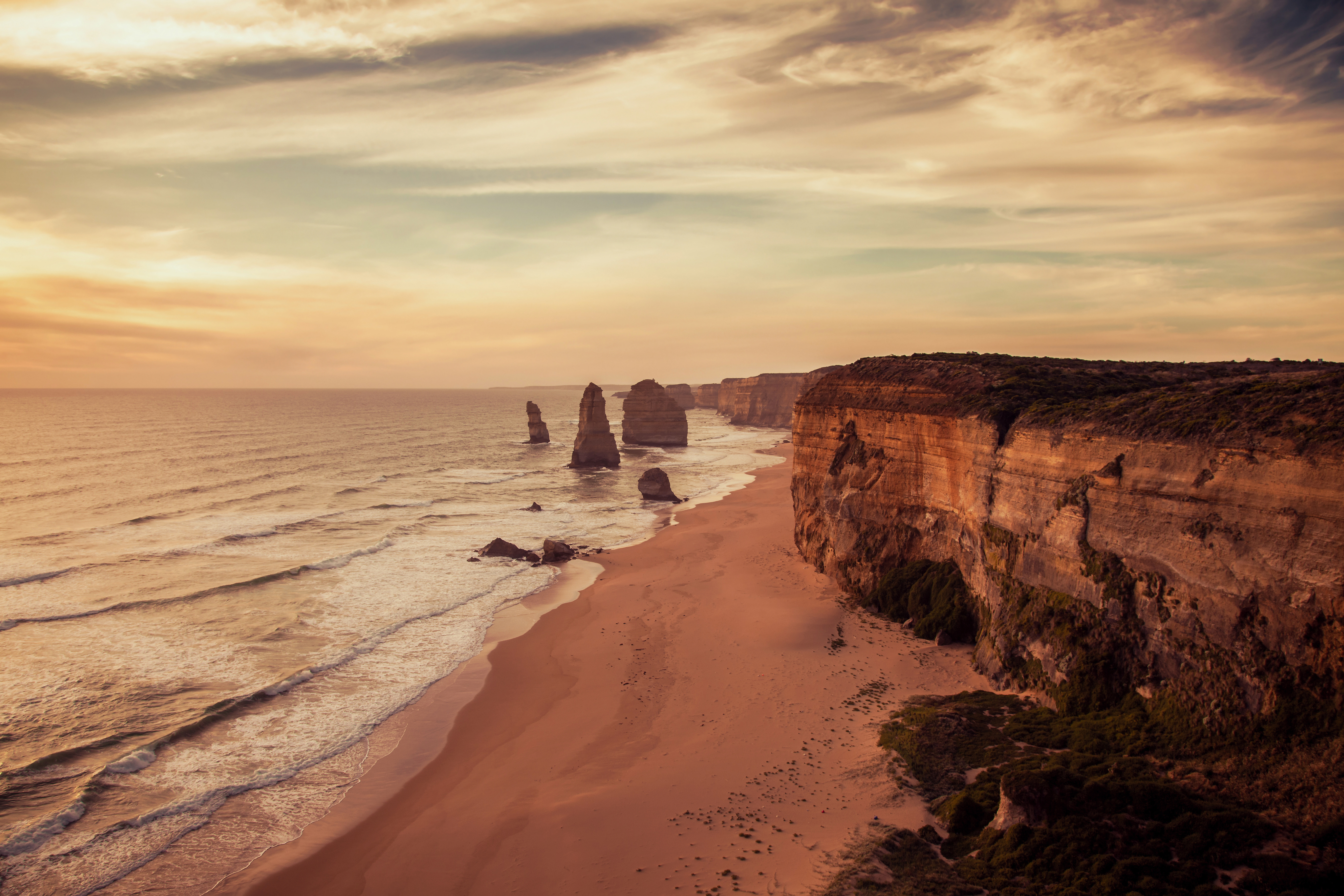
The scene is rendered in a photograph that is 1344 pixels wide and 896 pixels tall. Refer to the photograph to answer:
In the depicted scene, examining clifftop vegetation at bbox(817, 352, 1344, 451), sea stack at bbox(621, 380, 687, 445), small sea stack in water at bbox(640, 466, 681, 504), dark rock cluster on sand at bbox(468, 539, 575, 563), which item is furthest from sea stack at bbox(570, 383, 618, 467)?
clifftop vegetation at bbox(817, 352, 1344, 451)

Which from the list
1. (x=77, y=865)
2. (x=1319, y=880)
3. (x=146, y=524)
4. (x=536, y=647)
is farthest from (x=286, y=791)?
(x=146, y=524)

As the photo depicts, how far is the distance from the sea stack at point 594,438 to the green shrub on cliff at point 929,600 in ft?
167

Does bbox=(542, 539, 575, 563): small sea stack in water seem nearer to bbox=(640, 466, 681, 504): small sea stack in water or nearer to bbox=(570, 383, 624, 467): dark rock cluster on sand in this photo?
bbox=(640, 466, 681, 504): small sea stack in water

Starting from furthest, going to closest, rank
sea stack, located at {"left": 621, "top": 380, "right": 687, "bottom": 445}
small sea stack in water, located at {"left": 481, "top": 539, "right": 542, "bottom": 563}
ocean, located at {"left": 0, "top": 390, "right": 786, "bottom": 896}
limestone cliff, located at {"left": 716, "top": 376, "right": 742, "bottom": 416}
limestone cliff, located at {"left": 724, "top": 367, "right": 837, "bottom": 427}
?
1. limestone cliff, located at {"left": 716, "top": 376, "right": 742, "bottom": 416}
2. limestone cliff, located at {"left": 724, "top": 367, "right": 837, "bottom": 427}
3. sea stack, located at {"left": 621, "top": 380, "right": 687, "bottom": 445}
4. small sea stack in water, located at {"left": 481, "top": 539, "right": 542, "bottom": 563}
5. ocean, located at {"left": 0, "top": 390, "right": 786, "bottom": 896}

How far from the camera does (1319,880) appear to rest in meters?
9.38

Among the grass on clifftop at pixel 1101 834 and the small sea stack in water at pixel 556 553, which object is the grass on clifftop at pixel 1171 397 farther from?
the small sea stack in water at pixel 556 553

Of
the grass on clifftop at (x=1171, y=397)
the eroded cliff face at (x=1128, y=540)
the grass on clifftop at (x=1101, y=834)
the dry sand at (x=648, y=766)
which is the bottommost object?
the dry sand at (x=648, y=766)

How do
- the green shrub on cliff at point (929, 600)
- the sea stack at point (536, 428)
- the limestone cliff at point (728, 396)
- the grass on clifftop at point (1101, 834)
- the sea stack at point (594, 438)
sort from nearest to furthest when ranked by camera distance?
the grass on clifftop at point (1101, 834)
the green shrub on cliff at point (929, 600)
the sea stack at point (594, 438)
the sea stack at point (536, 428)
the limestone cliff at point (728, 396)

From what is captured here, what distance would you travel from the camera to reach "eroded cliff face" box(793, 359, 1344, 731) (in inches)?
468

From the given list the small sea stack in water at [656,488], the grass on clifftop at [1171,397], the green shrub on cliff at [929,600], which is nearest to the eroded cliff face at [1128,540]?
the grass on clifftop at [1171,397]

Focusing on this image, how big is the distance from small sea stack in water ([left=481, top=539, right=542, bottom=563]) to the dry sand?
10.5 m

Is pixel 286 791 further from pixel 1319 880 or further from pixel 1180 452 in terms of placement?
pixel 1180 452

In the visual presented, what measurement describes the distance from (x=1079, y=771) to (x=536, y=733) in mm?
13286

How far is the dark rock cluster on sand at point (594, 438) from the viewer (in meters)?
74.1
